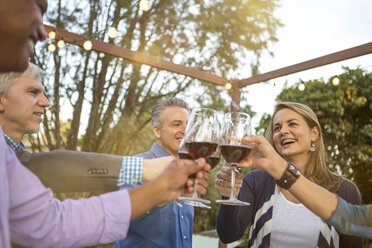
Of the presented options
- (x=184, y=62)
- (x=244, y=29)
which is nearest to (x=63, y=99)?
(x=184, y=62)

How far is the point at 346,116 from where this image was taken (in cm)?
652

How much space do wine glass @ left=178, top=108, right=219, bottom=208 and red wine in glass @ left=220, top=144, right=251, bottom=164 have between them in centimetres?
6

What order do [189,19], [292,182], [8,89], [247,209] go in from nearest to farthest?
[292,182] → [8,89] → [247,209] → [189,19]

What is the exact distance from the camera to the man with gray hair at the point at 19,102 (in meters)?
1.61

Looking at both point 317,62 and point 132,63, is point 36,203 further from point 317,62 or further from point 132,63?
point 132,63

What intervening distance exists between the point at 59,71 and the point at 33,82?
4.91 meters

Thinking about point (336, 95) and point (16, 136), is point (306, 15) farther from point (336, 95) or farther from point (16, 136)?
point (16, 136)

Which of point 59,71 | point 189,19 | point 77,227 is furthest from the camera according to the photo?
point 189,19

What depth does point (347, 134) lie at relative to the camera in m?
6.43

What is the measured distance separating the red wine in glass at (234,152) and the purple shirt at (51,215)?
0.45 metres

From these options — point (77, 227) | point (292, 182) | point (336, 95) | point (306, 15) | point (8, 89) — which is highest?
point (306, 15)

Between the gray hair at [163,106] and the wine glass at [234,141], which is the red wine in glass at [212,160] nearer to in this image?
the wine glass at [234,141]

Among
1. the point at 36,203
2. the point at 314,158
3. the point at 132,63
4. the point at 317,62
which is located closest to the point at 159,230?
the point at 36,203

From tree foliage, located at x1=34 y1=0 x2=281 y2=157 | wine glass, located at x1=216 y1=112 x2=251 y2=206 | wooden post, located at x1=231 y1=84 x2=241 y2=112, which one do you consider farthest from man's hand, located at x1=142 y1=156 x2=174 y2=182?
tree foliage, located at x1=34 y1=0 x2=281 y2=157
